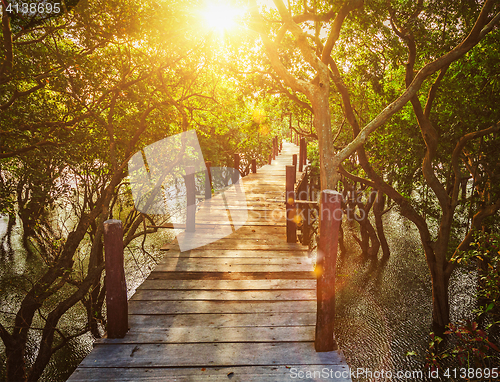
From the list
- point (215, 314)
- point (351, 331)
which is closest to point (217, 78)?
point (215, 314)

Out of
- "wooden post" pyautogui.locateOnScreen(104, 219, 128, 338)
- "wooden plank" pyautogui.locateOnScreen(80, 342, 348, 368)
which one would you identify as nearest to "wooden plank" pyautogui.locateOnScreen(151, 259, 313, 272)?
"wooden post" pyautogui.locateOnScreen(104, 219, 128, 338)

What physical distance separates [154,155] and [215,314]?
9.43 meters

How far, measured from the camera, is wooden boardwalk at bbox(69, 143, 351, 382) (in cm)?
289

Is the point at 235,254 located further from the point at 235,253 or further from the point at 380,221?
the point at 380,221

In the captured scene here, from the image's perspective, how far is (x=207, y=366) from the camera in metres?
2.94

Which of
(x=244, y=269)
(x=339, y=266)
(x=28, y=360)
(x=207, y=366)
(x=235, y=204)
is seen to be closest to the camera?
(x=207, y=366)

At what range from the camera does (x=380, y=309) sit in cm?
1444

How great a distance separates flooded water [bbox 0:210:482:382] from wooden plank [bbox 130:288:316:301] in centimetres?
506

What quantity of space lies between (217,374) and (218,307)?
1134mm

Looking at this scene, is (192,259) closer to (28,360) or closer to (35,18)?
(35,18)

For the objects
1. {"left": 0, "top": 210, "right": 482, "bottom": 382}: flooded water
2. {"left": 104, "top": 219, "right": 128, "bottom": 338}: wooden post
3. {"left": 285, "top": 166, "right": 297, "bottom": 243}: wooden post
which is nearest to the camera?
{"left": 104, "top": 219, "right": 128, "bottom": 338}: wooden post

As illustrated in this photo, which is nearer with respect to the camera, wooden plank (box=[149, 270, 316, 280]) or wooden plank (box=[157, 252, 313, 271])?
wooden plank (box=[149, 270, 316, 280])

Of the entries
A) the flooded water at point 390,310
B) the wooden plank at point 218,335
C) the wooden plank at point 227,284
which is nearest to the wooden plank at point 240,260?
the wooden plank at point 227,284

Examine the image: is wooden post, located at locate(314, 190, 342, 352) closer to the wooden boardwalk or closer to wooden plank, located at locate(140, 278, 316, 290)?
the wooden boardwalk
